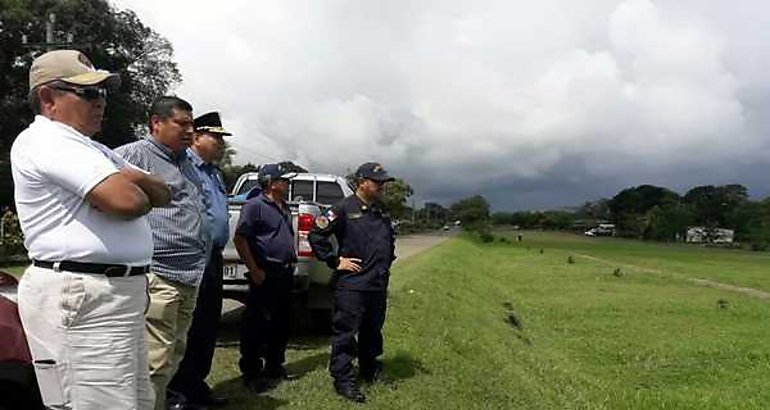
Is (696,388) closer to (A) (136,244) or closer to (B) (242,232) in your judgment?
(B) (242,232)

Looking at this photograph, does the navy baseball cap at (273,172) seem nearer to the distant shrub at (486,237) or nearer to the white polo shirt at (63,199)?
the white polo shirt at (63,199)

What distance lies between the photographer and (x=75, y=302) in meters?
2.60

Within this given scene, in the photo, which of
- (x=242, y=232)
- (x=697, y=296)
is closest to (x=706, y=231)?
(x=697, y=296)

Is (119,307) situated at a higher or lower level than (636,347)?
higher

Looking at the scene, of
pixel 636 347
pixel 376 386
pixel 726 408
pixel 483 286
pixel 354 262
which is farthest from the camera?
pixel 483 286

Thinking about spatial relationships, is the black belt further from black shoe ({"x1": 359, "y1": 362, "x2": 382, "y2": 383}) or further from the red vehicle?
black shoe ({"x1": 359, "y1": 362, "x2": 382, "y2": 383})

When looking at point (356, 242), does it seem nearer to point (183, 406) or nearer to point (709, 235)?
point (183, 406)

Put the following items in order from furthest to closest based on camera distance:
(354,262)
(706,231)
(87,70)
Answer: (706,231) < (354,262) < (87,70)

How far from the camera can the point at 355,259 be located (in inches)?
236

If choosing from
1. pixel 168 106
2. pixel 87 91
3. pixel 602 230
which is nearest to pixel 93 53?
pixel 168 106

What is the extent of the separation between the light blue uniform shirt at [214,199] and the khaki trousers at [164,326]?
72 cm

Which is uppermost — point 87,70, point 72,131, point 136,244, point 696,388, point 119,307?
point 87,70

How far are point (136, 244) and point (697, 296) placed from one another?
852 inches

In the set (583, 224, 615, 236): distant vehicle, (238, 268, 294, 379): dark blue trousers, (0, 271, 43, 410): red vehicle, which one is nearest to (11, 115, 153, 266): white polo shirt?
(0, 271, 43, 410): red vehicle
